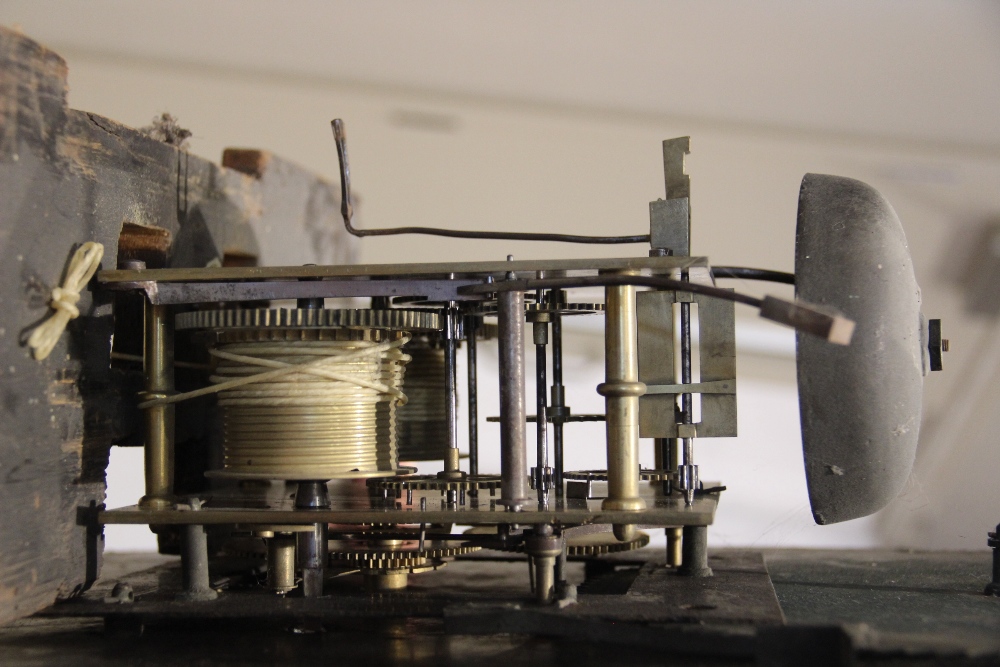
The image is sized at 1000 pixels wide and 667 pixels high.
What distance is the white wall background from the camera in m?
4.22

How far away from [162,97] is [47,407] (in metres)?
2.83

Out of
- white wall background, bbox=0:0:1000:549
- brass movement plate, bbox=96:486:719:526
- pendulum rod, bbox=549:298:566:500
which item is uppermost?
white wall background, bbox=0:0:1000:549

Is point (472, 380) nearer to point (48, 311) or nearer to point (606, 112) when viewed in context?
point (48, 311)

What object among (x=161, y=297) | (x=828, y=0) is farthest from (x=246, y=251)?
(x=828, y=0)

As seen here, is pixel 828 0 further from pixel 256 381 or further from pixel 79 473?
pixel 79 473

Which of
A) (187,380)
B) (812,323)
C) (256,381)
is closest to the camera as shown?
(812,323)

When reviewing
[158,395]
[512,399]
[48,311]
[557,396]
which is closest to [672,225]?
→ [557,396]

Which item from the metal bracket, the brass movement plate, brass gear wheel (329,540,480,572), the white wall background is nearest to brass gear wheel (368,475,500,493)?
the brass movement plate

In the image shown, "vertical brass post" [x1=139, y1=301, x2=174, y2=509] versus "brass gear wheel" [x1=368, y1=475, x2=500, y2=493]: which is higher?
"vertical brass post" [x1=139, y1=301, x2=174, y2=509]

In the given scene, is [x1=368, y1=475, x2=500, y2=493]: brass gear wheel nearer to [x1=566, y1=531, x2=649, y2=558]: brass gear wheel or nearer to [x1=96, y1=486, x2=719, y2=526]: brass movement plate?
[x1=96, y1=486, x2=719, y2=526]: brass movement plate

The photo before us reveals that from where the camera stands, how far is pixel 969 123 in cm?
418

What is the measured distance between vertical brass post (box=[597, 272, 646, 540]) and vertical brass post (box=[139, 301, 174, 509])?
96 cm

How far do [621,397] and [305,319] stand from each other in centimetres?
66

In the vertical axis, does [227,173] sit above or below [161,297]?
above
